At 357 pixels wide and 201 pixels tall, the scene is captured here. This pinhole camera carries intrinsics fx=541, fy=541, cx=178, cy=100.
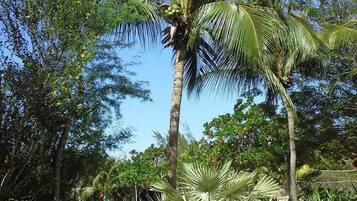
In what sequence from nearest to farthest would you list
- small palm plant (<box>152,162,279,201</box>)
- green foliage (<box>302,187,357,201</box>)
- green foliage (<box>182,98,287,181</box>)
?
small palm plant (<box>152,162,279,201</box>)
green foliage (<box>302,187,357,201</box>)
green foliage (<box>182,98,287,181</box>)

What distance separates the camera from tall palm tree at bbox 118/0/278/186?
9.41 m

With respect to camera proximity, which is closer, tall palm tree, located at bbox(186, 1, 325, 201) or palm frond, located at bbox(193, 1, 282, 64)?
palm frond, located at bbox(193, 1, 282, 64)

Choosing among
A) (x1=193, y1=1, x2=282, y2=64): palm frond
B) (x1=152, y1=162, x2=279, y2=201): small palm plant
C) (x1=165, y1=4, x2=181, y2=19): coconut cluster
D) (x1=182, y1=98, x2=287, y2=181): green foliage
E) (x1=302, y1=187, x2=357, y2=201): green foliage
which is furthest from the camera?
(x1=182, y1=98, x2=287, y2=181): green foliage

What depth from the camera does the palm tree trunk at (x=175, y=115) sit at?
1048 centimetres

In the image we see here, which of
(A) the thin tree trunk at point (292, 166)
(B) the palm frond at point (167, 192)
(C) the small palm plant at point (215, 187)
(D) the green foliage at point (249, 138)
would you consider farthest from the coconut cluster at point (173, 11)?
(D) the green foliage at point (249, 138)

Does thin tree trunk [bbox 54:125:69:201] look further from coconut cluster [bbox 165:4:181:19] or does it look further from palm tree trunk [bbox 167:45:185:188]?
coconut cluster [bbox 165:4:181:19]

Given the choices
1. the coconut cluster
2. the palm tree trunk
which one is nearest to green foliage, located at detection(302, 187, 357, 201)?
the palm tree trunk

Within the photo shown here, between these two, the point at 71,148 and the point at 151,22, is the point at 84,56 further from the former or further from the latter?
the point at 71,148

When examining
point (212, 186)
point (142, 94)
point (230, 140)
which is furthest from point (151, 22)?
point (230, 140)

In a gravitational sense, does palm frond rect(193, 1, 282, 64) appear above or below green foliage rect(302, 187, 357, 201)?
above

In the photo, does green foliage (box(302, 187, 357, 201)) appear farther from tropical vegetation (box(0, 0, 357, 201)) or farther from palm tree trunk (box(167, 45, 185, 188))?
palm tree trunk (box(167, 45, 185, 188))

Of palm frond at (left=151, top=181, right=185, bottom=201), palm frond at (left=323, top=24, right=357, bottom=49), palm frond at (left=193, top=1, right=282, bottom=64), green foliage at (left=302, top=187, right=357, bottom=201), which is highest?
palm frond at (left=323, top=24, right=357, bottom=49)

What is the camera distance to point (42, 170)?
39.5 feet

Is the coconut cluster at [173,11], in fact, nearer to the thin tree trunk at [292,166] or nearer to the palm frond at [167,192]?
the palm frond at [167,192]
